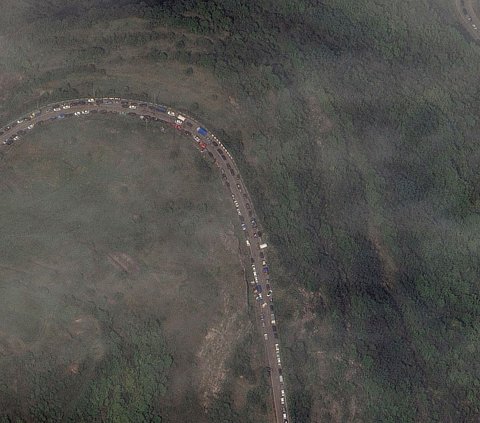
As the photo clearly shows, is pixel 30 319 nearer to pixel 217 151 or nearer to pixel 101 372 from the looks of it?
pixel 101 372

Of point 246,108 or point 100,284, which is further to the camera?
point 246,108

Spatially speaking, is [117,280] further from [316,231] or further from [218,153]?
[316,231]

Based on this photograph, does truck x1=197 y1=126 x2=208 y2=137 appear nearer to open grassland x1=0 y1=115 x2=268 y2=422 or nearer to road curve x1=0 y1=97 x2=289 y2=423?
road curve x1=0 y1=97 x2=289 y2=423

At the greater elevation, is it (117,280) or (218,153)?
(218,153)

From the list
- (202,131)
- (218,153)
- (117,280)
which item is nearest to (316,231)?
(218,153)

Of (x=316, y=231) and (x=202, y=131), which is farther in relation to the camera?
(x=202, y=131)

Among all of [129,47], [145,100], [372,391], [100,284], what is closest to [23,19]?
[129,47]
